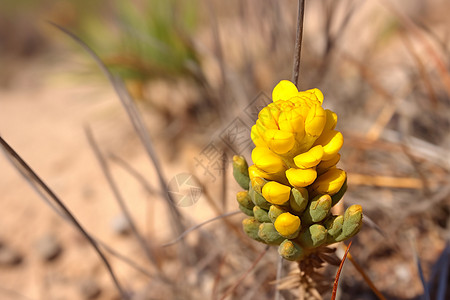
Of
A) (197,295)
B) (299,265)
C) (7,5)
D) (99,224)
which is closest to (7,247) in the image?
(99,224)

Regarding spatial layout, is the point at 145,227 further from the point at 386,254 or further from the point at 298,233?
the point at 298,233

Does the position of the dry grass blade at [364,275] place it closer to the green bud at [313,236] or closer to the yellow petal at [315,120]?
the green bud at [313,236]

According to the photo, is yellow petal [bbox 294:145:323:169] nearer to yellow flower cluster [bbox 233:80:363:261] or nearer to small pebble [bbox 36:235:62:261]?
yellow flower cluster [bbox 233:80:363:261]

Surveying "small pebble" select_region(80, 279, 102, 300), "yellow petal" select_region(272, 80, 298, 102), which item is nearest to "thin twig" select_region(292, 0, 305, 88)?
"yellow petal" select_region(272, 80, 298, 102)

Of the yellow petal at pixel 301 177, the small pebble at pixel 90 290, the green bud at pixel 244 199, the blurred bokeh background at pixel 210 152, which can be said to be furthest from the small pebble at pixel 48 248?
the yellow petal at pixel 301 177

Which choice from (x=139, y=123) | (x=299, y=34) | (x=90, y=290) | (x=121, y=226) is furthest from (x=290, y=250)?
(x=121, y=226)

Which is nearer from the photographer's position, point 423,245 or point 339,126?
point 423,245

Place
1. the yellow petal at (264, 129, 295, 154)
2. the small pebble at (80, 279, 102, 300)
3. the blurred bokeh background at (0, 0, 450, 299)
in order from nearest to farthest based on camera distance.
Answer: the yellow petal at (264, 129, 295, 154), the blurred bokeh background at (0, 0, 450, 299), the small pebble at (80, 279, 102, 300)

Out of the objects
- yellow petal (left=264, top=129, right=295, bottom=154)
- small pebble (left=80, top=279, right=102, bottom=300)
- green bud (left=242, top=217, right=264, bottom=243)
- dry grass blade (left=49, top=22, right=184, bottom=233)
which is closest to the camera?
yellow petal (left=264, top=129, right=295, bottom=154)
